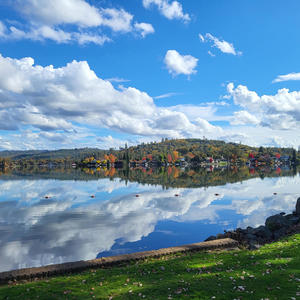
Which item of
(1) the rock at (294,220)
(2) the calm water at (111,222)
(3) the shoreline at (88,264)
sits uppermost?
(3) the shoreline at (88,264)


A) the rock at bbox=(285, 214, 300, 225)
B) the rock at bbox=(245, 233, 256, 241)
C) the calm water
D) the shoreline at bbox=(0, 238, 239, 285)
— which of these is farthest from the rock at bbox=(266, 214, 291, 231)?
the shoreline at bbox=(0, 238, 239, 285)

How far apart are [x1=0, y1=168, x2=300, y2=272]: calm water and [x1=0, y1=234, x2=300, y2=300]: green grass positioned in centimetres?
771

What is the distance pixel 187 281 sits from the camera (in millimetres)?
11539

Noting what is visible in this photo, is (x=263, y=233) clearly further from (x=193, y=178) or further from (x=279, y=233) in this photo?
(x=193, y=178)

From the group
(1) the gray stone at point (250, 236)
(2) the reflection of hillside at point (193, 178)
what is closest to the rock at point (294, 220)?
(1) the gray stone at point (250, 236)

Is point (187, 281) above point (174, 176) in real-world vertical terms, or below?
above

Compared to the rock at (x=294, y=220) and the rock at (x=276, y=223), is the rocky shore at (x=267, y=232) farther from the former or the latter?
the rock at (x=294, y=220)

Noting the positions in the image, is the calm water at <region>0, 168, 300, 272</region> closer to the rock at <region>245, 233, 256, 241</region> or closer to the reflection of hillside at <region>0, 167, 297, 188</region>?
the rock at <region>245, 233, 256, 241</region>

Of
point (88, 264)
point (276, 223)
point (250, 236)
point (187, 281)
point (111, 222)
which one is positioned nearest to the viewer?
point (187, 281)

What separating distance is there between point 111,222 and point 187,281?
67.5 ft

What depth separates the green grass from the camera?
33.5ft

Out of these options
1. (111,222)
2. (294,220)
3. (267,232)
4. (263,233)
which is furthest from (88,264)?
(294,220)

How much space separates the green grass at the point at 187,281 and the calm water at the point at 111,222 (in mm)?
7708

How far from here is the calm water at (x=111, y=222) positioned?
21.7 m
